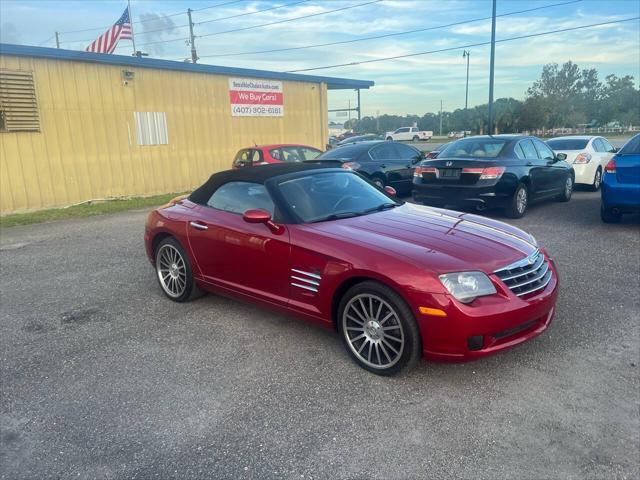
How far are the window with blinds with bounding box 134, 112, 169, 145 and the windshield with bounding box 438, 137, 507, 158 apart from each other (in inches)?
345

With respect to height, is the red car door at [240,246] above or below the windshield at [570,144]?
below

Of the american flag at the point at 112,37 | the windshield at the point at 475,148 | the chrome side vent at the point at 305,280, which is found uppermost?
the american flag at the point at 112,37

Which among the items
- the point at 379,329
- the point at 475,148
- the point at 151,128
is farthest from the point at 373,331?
the point at 151,128

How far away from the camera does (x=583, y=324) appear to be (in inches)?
176

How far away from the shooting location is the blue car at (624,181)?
761 cm

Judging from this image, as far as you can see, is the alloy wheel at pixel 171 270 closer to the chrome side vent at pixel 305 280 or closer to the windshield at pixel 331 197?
the windshield at pixel 331 197

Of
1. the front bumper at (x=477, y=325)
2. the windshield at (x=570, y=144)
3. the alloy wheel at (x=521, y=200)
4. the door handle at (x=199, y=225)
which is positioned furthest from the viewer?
the windshield at (x=570, y=144)

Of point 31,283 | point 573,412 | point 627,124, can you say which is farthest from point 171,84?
point 627,124

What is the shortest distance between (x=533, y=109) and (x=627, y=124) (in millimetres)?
33330

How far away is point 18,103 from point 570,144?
525 inches

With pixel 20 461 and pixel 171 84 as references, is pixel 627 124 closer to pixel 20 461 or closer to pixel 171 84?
pixel 171 84

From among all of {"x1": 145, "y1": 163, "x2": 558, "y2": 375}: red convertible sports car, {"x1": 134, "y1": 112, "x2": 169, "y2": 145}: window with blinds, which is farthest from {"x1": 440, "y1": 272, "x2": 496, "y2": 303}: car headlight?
{"x1": 134, "y1": 112, "x2": 169, "y2": 145}: window with blinds

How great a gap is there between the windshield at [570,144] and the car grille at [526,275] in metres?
10.2

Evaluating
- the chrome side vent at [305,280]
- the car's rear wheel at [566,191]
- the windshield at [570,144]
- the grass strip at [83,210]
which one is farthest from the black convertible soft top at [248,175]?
the windshield at [570,144]
